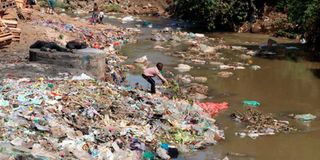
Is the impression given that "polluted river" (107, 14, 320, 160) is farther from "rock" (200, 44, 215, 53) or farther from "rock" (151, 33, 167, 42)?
"rock" (200, 44, 215, 53)

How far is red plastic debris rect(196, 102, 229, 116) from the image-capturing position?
10.7m

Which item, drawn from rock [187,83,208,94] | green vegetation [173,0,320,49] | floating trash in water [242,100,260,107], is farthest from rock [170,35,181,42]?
floating trash in water [242,100,260,107]

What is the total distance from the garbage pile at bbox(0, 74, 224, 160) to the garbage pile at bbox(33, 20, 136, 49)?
8.95m

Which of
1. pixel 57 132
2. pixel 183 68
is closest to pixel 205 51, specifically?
pixel 183 68

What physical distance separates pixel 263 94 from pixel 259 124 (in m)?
3.02

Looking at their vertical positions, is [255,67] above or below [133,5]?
above

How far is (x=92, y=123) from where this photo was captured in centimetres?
823

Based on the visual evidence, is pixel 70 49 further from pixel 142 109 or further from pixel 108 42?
pixel 108 42

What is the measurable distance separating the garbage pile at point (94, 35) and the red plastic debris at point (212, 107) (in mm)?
7860

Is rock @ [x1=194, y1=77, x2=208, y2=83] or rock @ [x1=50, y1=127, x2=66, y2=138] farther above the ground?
rock @ [x1=50, y1=127, x2=66, y2=138]

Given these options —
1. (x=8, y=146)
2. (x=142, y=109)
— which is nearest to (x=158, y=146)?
(x=142, y=109)

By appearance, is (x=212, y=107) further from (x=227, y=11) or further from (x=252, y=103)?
(x=227, y=11)

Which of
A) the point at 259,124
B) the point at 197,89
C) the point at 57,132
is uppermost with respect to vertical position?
the point at 57,132

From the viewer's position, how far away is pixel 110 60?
15.4m
